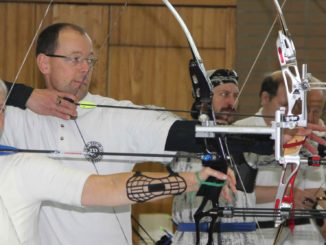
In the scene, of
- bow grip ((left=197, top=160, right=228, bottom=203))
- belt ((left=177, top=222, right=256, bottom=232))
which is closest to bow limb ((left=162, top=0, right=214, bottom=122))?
bow grip ((left=197, top=160, right=228, bottom=203))

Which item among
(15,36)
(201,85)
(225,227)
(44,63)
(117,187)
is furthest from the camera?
(15,36)

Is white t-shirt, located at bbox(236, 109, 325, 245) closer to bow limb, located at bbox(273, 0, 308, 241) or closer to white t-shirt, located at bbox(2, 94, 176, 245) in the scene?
white t-shirt, located at bbox(2, 94, 176, 245)

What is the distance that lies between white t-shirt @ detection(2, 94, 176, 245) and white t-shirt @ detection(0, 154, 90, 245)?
12.7 inches

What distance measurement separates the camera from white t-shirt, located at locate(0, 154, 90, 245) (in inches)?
99.3

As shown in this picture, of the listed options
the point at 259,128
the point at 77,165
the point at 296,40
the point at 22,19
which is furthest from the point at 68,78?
the point at 22,19

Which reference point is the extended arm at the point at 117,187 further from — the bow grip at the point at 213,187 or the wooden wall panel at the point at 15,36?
the wooden wall panel at the point at 15,36

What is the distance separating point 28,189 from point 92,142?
434 millimetres

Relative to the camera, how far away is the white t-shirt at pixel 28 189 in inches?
99.3

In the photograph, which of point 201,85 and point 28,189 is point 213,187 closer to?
point 201,85

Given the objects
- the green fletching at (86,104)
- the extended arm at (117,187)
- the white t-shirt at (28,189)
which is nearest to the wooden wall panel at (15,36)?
the green fletching at (86,104)

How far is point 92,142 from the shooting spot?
296cm

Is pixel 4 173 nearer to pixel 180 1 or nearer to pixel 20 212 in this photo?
pixel 20 212

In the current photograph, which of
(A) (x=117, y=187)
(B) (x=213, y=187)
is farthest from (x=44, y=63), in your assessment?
(B) (x=213, y=187)

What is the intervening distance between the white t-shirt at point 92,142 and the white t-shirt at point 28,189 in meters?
0.32
